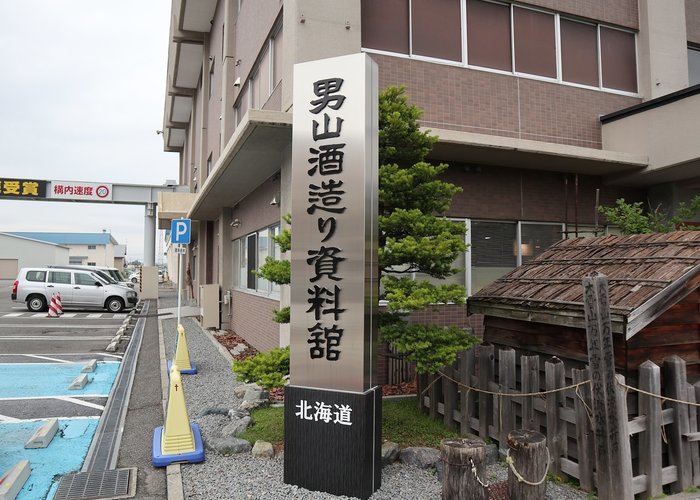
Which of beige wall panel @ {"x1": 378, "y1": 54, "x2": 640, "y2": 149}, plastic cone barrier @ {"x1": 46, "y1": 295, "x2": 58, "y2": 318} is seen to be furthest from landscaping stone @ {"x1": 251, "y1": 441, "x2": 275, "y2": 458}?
plastic cone barrier @ {"x1": 46, "y1": 295, "x2": 58, "y2": 318}

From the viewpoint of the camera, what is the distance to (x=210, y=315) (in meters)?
16.0

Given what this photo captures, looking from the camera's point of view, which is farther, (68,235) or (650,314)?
(68,235)

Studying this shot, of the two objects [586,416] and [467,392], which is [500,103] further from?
[586,416]

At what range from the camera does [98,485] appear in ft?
15.8

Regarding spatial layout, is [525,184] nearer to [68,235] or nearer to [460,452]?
[460,452]

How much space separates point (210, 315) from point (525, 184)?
10.5 metres

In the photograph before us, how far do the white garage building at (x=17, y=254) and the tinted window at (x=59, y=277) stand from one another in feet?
155

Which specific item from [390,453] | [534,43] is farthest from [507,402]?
[534,43]

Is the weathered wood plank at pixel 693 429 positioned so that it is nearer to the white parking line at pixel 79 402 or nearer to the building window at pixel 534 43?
the building window at pixel 534 43

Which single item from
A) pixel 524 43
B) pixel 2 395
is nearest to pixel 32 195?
pixel 2 395

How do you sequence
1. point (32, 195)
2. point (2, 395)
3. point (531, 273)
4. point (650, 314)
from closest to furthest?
1. point (650, 314)
2. point (531, 273)
3. point (2, 395)
4. point (32, 195)

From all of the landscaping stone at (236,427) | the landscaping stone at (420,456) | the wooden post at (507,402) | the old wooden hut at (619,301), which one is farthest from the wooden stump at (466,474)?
the landscaping stone at (236,427)

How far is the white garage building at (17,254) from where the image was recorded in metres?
62.7

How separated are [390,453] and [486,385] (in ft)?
4.22
